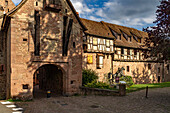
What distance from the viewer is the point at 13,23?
12.9 metres

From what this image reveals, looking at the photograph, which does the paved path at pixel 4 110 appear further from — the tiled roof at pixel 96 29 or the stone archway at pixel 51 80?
the tiled roof at pixel 96 29

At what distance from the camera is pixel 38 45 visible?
13.8 m

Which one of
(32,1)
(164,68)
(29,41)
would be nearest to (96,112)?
(29,41)

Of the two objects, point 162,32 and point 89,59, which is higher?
point 162,32

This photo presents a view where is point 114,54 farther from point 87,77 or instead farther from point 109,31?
point 87,77

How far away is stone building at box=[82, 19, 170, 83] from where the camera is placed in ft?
72.9

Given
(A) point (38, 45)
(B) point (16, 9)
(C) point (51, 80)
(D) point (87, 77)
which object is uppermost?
(B) point (16, 9)

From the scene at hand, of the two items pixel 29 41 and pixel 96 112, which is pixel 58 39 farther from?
pixel 96 112

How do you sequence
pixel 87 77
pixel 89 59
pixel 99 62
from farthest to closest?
1. pixel 99 62
2. pixel 89 59
3. pixel 87 77

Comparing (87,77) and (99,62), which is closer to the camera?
(87,77)

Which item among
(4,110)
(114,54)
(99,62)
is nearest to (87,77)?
(99,62)

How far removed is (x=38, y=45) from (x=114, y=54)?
14.2m

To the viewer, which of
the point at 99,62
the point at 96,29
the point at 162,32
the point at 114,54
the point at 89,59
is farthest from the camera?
the point at 114,54

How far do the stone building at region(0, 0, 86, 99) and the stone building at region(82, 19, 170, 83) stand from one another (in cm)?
560
